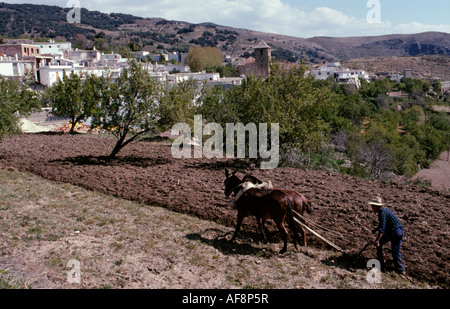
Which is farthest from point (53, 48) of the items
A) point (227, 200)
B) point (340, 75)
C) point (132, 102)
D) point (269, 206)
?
point (269, 206)

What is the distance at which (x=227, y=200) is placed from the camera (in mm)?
12148

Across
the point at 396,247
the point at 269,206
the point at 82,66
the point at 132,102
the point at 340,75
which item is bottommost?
the point at 396,247

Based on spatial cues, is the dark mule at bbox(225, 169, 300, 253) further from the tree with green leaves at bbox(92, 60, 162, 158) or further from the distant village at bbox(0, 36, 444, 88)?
the distant village at bbox(0, 36, 444, 88)

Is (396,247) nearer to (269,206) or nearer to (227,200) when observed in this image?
(269,206)

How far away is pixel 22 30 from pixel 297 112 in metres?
173

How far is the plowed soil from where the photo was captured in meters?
8.66

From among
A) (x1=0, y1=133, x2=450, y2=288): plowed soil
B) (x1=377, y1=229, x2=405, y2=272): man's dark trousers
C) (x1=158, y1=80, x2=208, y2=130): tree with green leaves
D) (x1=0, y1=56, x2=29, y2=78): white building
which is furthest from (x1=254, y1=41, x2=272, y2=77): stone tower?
(x1=377, y1=229, x2=405, y2=272): man's dark trousers

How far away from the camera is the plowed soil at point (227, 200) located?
8664mm

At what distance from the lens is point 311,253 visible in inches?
331

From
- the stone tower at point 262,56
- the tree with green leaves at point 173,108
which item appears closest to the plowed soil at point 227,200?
the tree with green leaves at point 173,108

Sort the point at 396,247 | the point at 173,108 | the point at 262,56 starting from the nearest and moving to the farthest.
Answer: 1. the point at 396,247
2. the point at 173,108
3. the point at 262,56

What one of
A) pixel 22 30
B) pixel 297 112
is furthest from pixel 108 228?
pixel 22 30

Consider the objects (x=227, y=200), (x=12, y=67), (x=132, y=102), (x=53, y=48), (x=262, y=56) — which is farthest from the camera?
(x=53, y=48)
